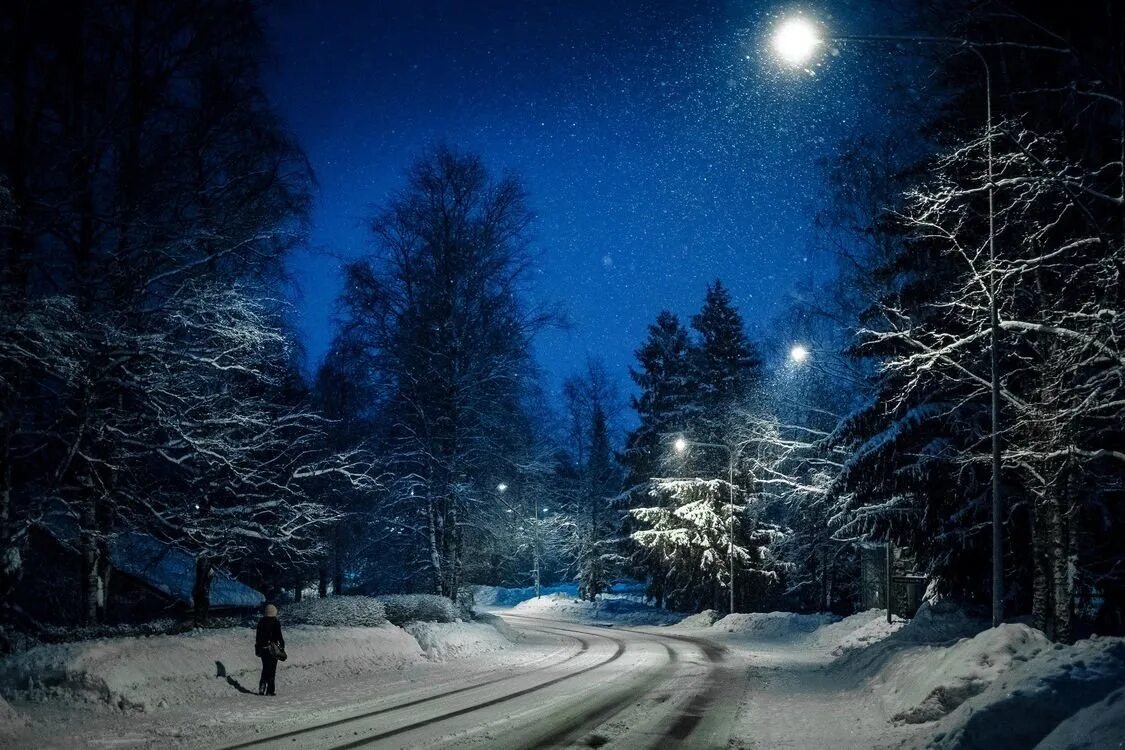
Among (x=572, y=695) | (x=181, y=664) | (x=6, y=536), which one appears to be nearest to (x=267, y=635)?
(x=181, y=664)

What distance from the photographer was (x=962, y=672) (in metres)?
9.09

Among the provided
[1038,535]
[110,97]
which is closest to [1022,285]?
[1038,535]

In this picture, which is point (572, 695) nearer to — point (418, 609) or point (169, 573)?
point (418, 609)

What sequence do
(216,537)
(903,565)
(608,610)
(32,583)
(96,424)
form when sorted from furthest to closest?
1. (608,610)
2. (903,565)
3. (32,583)
4. (216,537)
5. (96,424)

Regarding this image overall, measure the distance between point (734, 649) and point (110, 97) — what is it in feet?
74.0

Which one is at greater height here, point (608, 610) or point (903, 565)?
point (903, 565)

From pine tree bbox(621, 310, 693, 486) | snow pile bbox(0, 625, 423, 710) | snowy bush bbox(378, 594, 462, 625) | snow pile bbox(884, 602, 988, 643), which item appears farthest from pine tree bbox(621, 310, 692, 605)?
snow pile bbox(0, 625, 423, 710)

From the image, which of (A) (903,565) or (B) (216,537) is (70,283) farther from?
(A) (903,565)

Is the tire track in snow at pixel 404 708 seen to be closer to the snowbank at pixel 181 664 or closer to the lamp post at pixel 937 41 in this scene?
the snowbank at pixel 181 664

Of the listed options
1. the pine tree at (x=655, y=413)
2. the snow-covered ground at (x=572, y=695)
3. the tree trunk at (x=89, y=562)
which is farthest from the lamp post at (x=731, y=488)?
the tree trunk at (x=89, y=562)

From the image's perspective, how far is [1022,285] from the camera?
14406 mm

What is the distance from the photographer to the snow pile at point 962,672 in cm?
883

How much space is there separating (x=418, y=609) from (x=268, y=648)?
8.83 meters

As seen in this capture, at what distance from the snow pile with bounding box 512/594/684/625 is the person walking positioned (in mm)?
28225
